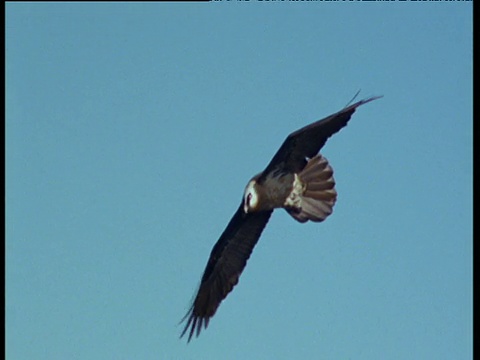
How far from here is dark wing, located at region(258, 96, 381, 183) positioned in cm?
719

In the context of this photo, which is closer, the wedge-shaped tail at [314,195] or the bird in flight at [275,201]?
the bird in flight at [275,201]

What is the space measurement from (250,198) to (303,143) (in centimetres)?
65

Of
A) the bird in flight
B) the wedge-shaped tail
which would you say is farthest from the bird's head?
the wedge-shaped tail

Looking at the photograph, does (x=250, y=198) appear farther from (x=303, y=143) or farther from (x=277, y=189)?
(x=303, y=143)

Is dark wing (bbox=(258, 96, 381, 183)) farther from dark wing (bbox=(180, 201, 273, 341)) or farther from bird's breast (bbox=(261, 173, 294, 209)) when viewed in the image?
dark wing (bbox=(180, 201, 273, 341))

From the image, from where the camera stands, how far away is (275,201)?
7742 millimetres

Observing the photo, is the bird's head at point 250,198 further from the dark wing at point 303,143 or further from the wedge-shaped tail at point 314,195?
the wedge-shaped tail at point 314,195

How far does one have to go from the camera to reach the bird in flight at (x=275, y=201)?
24.3 ft

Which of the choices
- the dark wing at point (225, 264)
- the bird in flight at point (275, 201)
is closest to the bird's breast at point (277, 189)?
the bird in flight at point (275, 201)

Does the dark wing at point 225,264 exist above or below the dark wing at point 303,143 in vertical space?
below

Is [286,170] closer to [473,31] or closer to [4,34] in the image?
[473,31]

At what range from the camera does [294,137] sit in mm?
7367
